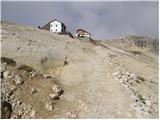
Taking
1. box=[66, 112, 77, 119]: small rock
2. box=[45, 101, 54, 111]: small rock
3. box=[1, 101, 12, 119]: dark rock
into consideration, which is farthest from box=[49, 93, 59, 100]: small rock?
box=[1, 101, 12, 119]: dark rock

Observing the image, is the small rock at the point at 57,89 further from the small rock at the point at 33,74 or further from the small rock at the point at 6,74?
the small rock at the point at 6,74

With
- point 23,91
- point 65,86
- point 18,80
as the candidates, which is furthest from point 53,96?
point 18,80

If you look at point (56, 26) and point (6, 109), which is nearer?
point (6, 109)

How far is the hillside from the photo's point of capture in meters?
32.2

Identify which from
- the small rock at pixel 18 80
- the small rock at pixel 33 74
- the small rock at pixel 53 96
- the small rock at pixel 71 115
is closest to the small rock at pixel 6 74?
the small rock at pixel 18 80

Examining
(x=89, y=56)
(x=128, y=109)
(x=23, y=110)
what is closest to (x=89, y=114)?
(x=128, y=109)

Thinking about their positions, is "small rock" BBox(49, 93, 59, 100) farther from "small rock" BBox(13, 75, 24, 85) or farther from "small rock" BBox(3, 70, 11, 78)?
"small rock" BBox(3, 70, 11, 78)

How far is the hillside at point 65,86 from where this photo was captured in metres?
32.2

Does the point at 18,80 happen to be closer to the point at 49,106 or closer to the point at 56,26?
the point at 49,106

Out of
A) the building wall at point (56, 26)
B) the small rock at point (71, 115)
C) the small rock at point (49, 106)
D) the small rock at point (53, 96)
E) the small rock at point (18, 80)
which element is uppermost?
the building wall at point (56, 26)

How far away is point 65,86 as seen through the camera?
37406 millimetres

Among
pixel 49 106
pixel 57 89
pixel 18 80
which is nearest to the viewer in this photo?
pixel 49 106

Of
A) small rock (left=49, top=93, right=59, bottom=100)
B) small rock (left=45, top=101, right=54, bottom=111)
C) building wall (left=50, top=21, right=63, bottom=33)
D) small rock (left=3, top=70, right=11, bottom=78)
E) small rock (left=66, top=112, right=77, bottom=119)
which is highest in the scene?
building wall (left=50, top=21, right=63, bottom=33)

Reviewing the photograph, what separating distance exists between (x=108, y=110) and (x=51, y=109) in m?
5.21
